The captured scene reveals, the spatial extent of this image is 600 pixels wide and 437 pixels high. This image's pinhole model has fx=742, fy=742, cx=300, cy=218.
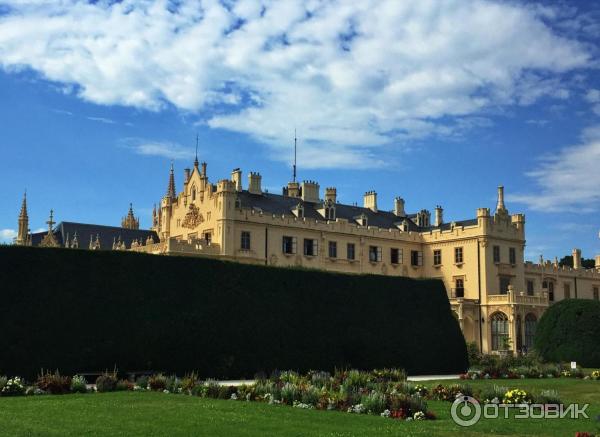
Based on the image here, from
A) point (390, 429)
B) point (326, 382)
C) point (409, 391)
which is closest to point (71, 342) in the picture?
point (326, 382)

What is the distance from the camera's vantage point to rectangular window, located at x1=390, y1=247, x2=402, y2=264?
213ft

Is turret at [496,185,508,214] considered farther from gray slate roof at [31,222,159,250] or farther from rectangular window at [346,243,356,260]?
gray slate roof at [31,222,159,250]

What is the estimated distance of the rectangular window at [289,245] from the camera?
5784 centimetres

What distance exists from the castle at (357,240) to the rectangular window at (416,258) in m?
0.09

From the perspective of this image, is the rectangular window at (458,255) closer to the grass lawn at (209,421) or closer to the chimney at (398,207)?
the chimney at (398,207)

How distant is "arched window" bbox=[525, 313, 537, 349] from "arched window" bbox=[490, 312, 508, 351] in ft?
5.78

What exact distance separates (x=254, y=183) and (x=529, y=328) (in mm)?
25838

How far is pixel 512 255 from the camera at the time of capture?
6631 centimetres

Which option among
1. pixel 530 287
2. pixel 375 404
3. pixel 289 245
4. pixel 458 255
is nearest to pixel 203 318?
pixel 375 404

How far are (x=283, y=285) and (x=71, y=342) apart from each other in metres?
9.74

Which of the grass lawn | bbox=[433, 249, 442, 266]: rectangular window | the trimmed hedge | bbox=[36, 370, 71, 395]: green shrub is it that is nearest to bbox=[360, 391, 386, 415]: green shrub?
the grass lawn

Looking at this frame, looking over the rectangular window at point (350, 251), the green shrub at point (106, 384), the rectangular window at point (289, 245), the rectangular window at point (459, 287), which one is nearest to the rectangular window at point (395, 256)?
the rectangular window at point (350, 251)

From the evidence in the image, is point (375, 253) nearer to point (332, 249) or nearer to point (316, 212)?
point (332, 249)

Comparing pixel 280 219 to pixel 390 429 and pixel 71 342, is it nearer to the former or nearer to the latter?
pixel 71 342
